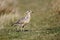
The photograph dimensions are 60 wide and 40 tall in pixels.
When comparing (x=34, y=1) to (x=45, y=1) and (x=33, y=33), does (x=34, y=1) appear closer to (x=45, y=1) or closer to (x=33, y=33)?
(x=45, y=1)

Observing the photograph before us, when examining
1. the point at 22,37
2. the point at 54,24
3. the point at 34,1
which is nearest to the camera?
the point at 22,37

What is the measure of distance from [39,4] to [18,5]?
4.84 ft

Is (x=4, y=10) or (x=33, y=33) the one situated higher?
(x=4, y=10)

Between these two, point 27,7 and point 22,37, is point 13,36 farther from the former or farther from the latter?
point 27,7

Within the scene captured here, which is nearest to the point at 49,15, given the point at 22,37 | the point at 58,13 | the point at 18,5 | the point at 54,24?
the point at 58,13

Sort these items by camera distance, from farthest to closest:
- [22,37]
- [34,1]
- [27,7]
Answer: [34,1], [27,7], [22,37]

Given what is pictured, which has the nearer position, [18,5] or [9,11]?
[9,11]

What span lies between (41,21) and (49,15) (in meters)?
1.32

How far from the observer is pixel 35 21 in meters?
15.7

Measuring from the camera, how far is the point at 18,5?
19688 millimetres

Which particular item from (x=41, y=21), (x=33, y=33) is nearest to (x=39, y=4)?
(x=41, y=21)

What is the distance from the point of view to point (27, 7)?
19641 mm

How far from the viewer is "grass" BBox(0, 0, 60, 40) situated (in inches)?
489

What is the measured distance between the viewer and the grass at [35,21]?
40.8 feet
